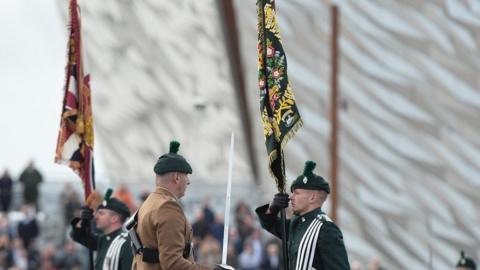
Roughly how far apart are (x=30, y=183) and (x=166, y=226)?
2230cm

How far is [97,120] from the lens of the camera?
191ft

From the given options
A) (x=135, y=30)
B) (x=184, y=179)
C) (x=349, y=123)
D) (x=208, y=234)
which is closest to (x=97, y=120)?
(x=135, y=30)

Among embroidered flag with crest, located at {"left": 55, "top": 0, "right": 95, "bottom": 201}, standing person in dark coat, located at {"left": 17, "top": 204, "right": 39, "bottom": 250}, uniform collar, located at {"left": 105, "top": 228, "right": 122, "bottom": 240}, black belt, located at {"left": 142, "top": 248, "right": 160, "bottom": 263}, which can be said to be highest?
embroidered flag with crest, located at {"left": 55, "top": 0, "right": 95, "bottom": 201}

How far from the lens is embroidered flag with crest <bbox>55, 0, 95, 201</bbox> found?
14.0m

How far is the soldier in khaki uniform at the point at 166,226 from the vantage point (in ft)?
34.6

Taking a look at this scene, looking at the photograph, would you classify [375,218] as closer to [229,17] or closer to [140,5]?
[229,17]

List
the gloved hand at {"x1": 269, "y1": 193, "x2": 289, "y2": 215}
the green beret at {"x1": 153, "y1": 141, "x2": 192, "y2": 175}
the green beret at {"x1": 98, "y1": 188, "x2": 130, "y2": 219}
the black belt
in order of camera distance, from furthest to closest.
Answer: the green beret at {"x1": 98, "y1": 188, "x2": 130, "y2": 219}
the gloved hand at {"x1": 269, "y1": 193, "x2": 289, "y2": 215}
the green beret at {"x1": 153, "y1": 141, "x2": 192, "y2": 175}
the black belt

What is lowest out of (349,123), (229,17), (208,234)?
(208,234)

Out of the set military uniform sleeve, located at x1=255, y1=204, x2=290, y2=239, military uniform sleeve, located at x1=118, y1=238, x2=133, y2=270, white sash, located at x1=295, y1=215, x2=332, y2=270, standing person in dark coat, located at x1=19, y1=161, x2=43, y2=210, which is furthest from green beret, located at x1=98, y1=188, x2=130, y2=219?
standing person in dark coat, located at x1=19, y1=161, x2=43, y2=210

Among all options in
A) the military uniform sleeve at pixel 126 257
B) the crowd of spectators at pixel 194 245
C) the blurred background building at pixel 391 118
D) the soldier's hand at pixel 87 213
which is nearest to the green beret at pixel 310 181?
the military uniform sleeve at pixel 126 257

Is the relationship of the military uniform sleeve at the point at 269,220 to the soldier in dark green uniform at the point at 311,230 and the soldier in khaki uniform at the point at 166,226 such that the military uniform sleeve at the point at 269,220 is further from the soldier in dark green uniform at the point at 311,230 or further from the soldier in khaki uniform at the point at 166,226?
the soldier in khaki uniform at the point at 166,226

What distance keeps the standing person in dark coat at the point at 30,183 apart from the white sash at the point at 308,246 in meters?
21.6

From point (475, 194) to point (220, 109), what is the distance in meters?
12.3

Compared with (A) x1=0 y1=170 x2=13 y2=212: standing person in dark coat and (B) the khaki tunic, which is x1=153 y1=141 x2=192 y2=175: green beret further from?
(A) x1=0 y1=170 x2=13 y2=212: standing person in dark coat
